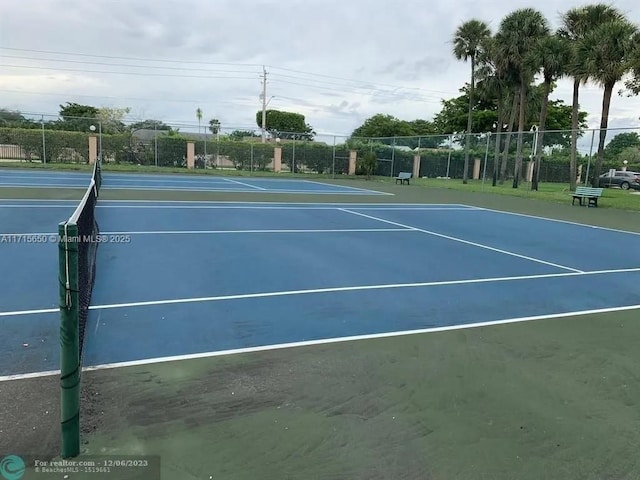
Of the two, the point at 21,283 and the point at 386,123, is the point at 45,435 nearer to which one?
the point at 21,283

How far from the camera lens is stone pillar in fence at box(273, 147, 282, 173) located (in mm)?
40312

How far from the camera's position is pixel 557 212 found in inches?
759

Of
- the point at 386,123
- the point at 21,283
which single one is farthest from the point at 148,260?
the point at 386,123

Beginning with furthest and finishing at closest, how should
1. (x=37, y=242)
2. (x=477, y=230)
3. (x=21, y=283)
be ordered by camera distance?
1. (x=477, y=230)
2. (x=37, y=242)
3. (x=21, y=283)

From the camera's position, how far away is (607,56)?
1016 inches

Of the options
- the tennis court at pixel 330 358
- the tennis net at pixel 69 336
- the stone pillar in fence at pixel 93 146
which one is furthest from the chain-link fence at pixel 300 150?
the tennis net at pixel 69 336

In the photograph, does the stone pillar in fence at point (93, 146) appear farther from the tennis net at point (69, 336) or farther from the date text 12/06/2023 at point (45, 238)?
the tennis net at point (69, 336)

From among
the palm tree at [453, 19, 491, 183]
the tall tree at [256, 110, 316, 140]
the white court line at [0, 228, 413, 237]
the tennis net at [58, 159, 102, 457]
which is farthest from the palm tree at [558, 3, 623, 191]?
the tall tree at [256, 110, 316, 140]

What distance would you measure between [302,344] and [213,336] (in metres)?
0.87

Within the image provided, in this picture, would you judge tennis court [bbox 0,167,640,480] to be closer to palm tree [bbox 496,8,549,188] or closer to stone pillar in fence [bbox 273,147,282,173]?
palm tree [bbox 496,8,549,188]

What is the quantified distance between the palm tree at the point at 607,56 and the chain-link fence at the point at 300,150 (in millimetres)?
2439

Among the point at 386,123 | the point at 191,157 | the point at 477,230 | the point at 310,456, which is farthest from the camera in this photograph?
the point at 386,123

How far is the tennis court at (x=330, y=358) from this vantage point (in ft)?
10.6

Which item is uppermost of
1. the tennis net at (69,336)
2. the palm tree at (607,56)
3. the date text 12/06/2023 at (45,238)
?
the palm tree at (607,56)
